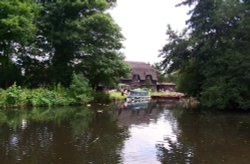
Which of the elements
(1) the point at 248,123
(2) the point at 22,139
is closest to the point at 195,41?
(1) the point at 248,123

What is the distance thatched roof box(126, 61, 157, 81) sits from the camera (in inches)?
3247

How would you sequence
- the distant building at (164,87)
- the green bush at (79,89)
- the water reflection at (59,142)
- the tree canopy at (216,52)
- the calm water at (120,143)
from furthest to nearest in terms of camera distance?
the distant building at (164,87) < the green bush at (79,89) < the tree canopy at (216,52) < the calm water at (120,143) < the water reflection at (59,142)

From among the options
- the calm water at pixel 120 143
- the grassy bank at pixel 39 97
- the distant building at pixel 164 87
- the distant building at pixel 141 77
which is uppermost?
the distant building at pixel 141 77

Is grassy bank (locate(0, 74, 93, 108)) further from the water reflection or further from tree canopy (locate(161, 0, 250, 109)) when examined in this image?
the water reflection

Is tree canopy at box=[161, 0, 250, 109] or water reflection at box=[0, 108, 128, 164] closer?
water reflection at box=[0, 108, 128, 164]

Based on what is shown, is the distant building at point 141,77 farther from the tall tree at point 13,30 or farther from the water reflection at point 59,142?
the water reflection at point 59,142

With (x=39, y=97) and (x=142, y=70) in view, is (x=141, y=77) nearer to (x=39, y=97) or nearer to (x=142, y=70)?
(x=142, y=70)

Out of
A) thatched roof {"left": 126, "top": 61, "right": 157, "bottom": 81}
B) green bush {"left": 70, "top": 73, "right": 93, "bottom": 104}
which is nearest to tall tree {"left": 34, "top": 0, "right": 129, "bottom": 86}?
green bush {"left": 70, "top": 73, "right": 93, "bottom": 104}

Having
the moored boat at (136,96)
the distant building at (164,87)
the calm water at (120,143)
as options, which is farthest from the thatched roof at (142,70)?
the calm water at (120,143)

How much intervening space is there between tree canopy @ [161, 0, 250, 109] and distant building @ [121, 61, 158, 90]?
41789mm

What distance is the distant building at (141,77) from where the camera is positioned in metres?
80.9

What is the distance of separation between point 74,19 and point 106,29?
12.9ft

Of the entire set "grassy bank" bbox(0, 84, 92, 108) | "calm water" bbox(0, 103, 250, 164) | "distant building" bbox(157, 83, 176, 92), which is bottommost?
"calm water" bbox(0, 103, 250, 164)

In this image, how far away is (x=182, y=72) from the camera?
40.2 metres
